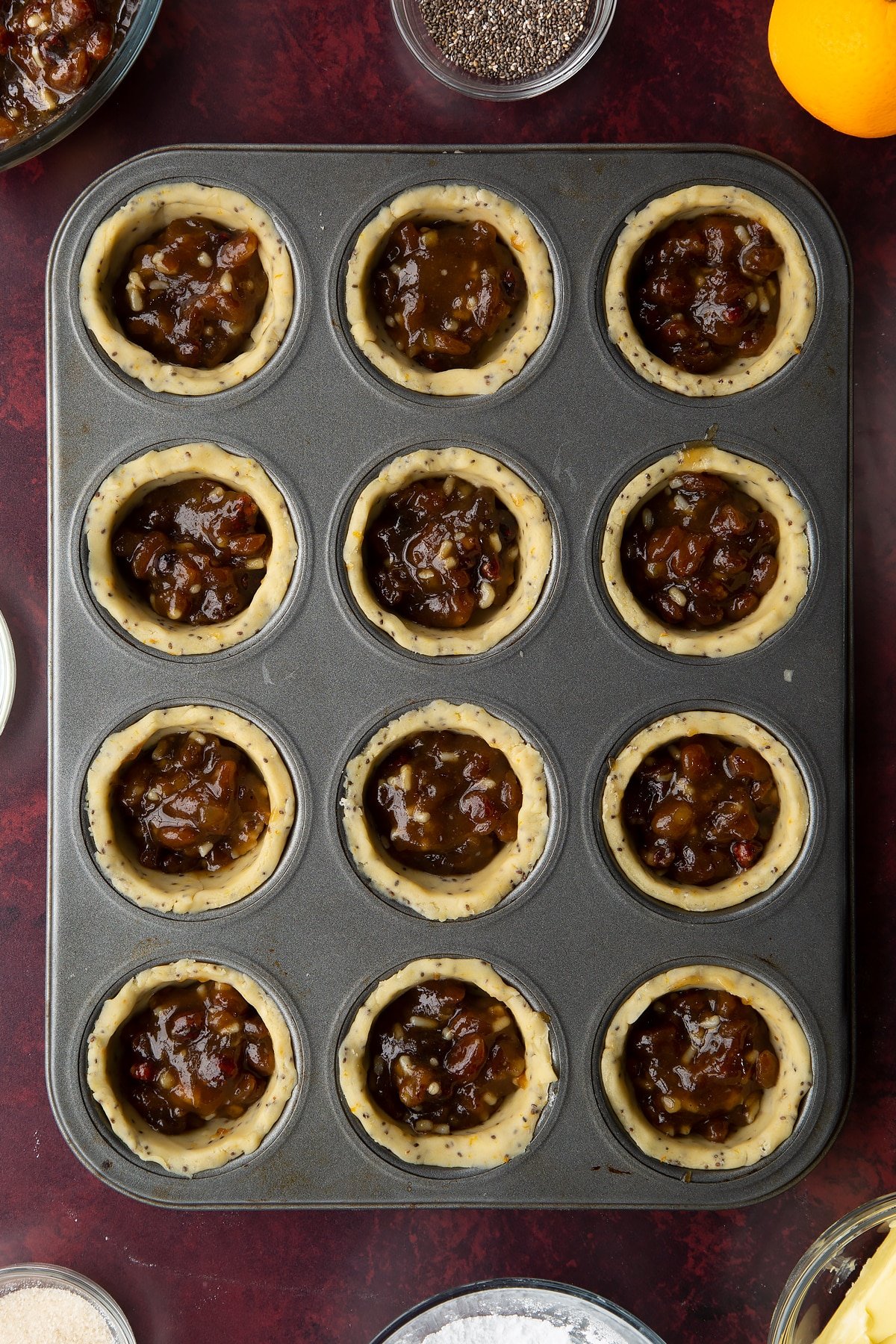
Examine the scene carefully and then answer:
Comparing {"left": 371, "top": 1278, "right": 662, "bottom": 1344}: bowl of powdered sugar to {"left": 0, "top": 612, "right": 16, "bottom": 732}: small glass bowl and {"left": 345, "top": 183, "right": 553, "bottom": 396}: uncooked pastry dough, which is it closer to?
{"left": 0, "top": 612, "right": 16, "bottom": 732}: small glass bowl

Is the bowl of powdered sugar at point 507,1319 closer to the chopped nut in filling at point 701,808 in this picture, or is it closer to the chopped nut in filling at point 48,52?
the chopped nut in filling at point 701,808

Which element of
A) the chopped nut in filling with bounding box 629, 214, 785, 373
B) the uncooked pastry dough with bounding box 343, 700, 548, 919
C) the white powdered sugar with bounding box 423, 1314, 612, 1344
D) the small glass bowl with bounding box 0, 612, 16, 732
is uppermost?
the chopped nut in filling with bounding box 629, 214, 785, 373

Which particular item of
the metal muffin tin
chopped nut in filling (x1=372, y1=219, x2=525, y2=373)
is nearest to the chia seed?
the metal muffin tin

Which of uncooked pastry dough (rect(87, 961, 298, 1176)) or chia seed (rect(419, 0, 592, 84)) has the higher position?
chia seed (rect(419, 0, 592, 84))

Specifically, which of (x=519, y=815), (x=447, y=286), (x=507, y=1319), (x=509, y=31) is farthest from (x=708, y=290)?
(x=507, y=1319)

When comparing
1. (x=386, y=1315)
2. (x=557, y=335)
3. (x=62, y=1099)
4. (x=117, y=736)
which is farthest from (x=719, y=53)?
(x=386, y=1315)

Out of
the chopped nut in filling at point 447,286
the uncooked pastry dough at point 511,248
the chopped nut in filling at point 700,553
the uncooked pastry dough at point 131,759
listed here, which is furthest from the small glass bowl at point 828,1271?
the chopped nut in filling at point 447,286
